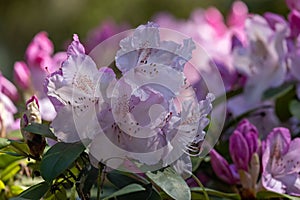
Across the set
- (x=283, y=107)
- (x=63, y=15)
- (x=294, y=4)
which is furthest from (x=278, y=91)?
(x=63, y=15)

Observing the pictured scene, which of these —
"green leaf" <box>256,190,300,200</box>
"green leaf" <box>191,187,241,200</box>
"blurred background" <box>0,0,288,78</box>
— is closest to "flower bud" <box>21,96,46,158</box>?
"green leaf" <box>191,187,241,200</box>

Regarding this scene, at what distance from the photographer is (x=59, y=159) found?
0.84 meters

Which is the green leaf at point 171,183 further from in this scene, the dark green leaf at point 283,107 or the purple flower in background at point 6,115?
the dark green leaf at point 283,107

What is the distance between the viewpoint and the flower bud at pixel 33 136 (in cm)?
91

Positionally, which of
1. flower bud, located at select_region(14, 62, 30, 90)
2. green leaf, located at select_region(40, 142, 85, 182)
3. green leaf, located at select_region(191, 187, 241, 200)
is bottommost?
green leaf, located at select_region(191, 187, 241, 200)

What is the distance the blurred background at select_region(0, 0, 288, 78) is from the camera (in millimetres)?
4738

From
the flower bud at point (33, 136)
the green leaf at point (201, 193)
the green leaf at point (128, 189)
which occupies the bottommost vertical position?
the green leaf at point (201, 193)

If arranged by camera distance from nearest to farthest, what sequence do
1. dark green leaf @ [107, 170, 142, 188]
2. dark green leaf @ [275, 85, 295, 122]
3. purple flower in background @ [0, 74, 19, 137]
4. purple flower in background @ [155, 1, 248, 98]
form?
dark green leaf @ [107, 170, 142, 188], purple flower in background @ [0, 74, 19, 137], dark green leaf @ [275, 85, 295, 122], purple flower in background @ [155, 1, 248, 98]

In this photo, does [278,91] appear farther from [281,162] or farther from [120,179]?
[120,179]

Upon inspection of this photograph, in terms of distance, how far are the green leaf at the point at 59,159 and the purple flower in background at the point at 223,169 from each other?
31 centimetres

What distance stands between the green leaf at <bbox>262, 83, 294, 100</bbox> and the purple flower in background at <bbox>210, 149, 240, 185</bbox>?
26 cm

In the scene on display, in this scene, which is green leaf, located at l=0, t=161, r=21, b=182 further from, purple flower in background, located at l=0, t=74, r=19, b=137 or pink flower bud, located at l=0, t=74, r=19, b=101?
pink flower bud, located at l=0, t=74, r=19, b=101

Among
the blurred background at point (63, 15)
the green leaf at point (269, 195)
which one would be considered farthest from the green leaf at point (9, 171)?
the blurred background at point (63, 15)

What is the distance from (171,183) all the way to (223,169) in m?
0.26
